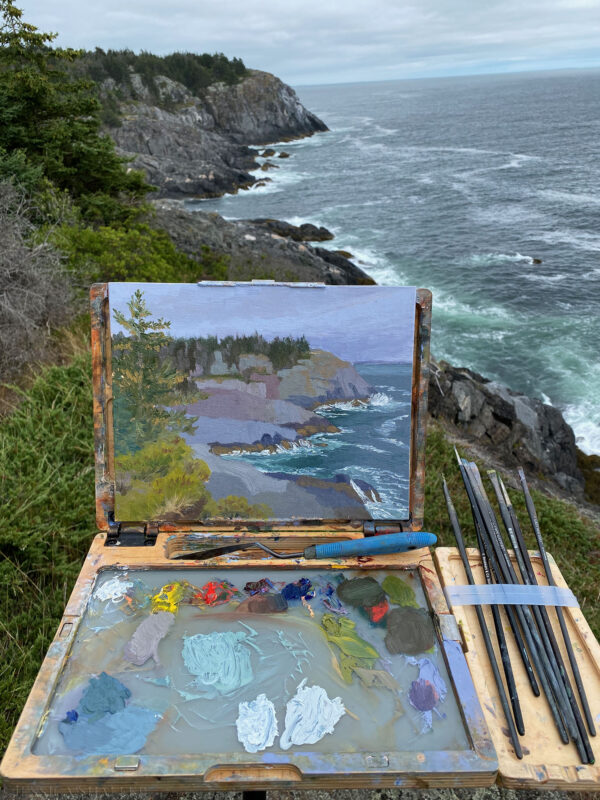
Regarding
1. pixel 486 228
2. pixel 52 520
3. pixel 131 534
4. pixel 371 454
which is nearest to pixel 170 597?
pixel 131 534

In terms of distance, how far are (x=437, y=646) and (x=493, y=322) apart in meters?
17.4

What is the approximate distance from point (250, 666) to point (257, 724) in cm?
19

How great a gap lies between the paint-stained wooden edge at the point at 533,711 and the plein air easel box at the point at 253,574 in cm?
14

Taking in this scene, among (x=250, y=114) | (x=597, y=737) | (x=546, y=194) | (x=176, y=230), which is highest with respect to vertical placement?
(x=250, y=114)

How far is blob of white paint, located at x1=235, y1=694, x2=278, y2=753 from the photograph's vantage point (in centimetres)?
161

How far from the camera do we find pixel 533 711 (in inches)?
72.1

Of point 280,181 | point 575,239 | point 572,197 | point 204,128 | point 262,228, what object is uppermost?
point 204,128

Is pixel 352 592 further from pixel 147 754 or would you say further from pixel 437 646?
pixel 147 754

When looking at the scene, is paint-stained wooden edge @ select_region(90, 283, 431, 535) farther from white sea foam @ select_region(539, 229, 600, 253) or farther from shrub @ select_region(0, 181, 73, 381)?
white sea foam @ select_region(539, 229, 600, 253)

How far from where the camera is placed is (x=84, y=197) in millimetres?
10820

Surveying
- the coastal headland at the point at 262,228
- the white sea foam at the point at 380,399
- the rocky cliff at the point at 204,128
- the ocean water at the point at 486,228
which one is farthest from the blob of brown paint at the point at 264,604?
the rocky cliff at the point at 204,128

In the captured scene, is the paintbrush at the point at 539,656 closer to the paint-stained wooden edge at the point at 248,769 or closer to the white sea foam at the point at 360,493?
the paint-stained wooden edge at the point at 248,769

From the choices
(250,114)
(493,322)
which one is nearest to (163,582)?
(493,322)

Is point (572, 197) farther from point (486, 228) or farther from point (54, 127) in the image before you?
point (54, 127)
